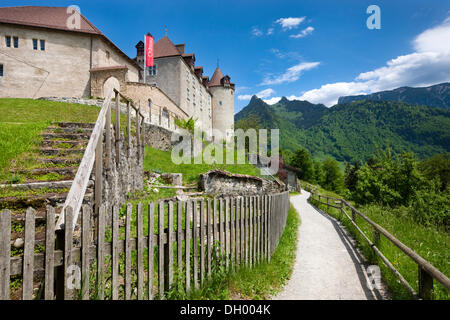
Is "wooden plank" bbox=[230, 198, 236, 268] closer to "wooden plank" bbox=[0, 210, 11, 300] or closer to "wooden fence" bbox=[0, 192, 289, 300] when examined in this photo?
"wooden fence" bbox=[0, 192, 289, 300]

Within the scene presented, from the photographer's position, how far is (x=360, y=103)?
186250 millimetres

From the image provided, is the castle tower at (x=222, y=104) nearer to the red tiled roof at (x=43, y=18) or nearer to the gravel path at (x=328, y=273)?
the red tiled roof at (x=43, y=18)

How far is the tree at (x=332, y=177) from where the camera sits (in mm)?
63766

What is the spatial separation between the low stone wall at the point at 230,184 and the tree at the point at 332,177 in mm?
54819

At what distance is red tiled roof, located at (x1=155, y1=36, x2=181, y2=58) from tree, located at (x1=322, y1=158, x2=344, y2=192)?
51908mm

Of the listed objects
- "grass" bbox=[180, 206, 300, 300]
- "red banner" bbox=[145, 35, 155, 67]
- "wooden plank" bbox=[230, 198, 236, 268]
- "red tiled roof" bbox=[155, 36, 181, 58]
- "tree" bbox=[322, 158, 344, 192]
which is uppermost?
"red tiled roof" bbox=[155, 36, 181, 58]

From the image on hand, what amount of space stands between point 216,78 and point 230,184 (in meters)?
41.8

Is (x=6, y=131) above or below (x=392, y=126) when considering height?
below

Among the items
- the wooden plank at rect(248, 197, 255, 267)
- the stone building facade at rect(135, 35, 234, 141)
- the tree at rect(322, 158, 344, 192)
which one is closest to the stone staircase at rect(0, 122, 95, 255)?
the wooden plank at rect(248, 197, 255, 267)

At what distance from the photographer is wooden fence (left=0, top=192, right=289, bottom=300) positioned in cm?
179

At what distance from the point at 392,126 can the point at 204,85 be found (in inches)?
6276

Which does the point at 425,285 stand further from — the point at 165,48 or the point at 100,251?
the point at 165,48
